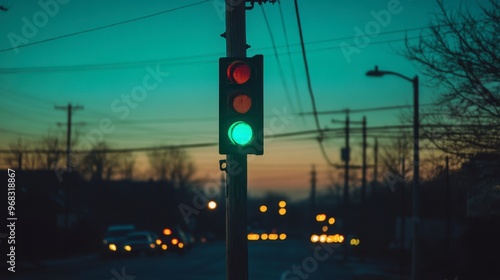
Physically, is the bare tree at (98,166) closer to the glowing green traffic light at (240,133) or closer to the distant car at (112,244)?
the distant car at (112,244)

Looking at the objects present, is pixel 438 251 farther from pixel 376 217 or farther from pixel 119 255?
pixel 119 255

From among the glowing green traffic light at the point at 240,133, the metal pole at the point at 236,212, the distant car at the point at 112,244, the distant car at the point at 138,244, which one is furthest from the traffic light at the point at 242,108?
the distant car at the point at 138,244

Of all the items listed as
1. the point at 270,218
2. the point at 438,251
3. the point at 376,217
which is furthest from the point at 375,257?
the point at 270,218

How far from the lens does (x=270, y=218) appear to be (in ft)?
101

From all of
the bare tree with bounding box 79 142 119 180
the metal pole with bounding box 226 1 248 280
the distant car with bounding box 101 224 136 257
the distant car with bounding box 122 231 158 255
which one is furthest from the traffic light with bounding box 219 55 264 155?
the bare tree with bounding box 79 142 119 180

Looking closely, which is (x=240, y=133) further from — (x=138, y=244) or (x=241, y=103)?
(x=138, y=244)

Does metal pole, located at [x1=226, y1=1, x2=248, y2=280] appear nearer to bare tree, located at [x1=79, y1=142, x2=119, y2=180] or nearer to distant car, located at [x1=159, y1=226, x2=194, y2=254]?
distant car, located at [x1=159, y1=226, x2=194, y2=254]

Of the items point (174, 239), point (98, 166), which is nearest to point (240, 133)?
point (174, 239)

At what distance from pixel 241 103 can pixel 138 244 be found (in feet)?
127

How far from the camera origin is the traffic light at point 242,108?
27.7 feet

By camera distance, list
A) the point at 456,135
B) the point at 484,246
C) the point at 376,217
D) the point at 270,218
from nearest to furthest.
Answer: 1. the point at 456,135
2. the point at 484,246
3. the point at 270,218
4. the point at 376,217

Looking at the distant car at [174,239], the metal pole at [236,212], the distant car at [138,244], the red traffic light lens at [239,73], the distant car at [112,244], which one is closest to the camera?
the red traffic light lens at [239,73]

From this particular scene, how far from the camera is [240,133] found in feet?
27.7

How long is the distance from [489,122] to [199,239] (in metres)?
77.7
